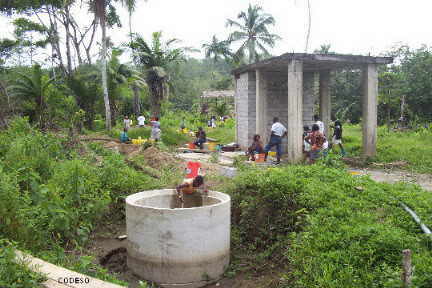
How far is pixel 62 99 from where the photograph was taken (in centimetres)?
1538

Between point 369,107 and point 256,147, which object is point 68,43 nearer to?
point 256,147

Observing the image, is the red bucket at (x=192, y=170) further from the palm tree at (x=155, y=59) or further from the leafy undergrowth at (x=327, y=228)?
the palm tree at (x=155, y=59)

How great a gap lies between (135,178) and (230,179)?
201 centimetres

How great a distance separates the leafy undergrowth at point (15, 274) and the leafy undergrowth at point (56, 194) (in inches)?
46.2

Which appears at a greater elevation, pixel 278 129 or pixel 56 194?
pixel 278 129

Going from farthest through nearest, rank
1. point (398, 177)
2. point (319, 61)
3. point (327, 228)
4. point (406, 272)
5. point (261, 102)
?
point (261, 102)
point (319, 61)
point (398, 177)
point (327, 228)
point (406, 272)

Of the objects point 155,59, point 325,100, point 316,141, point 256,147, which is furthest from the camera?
point 155,59

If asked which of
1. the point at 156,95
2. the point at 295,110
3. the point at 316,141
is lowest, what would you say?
the point at 316,141

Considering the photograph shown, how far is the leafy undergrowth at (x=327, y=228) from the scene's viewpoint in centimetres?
418

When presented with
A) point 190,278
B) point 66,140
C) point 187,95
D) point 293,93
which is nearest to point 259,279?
point 190,278

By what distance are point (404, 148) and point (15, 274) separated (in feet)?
40.7

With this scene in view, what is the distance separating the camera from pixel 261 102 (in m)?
13.2

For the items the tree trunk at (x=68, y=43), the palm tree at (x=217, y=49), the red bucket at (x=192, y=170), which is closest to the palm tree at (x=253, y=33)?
the palm tree at (x=217, y=49)

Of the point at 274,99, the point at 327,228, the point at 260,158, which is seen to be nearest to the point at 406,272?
the point at 327,228
